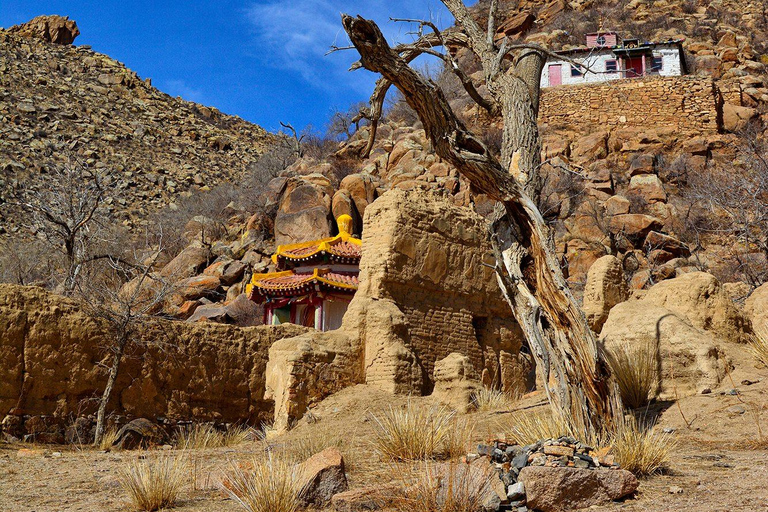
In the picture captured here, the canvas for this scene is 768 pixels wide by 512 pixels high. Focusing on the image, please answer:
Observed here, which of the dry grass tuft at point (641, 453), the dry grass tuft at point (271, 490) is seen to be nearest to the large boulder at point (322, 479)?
the dry grass tuft at point (271, 490)

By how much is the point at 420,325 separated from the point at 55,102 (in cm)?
4314

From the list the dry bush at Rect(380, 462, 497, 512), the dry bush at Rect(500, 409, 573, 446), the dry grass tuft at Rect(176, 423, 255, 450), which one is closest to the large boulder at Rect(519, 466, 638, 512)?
the dry bush at Rect(380, 462, 497, 512)

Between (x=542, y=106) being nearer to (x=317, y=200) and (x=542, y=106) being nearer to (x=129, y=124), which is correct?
(x=317, y=200)

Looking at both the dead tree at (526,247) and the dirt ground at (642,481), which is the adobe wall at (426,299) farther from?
the dead tree at (526,247)

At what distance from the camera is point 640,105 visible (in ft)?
125

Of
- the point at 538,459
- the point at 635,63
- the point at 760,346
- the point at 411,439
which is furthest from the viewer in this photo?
the point at 635,63

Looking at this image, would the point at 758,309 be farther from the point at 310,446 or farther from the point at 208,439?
the point at 208,439

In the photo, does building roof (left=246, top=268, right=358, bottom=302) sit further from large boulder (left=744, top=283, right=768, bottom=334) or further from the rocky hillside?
the rocky hillside

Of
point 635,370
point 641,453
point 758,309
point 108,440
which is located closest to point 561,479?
point 641,453

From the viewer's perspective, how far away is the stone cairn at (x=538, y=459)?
5.98 meters

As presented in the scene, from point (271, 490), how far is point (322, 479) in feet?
1.89

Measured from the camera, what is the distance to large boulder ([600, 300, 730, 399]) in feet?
31.3

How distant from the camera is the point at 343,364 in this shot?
13.2 meters

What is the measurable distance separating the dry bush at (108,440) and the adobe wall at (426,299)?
4.35 meters
